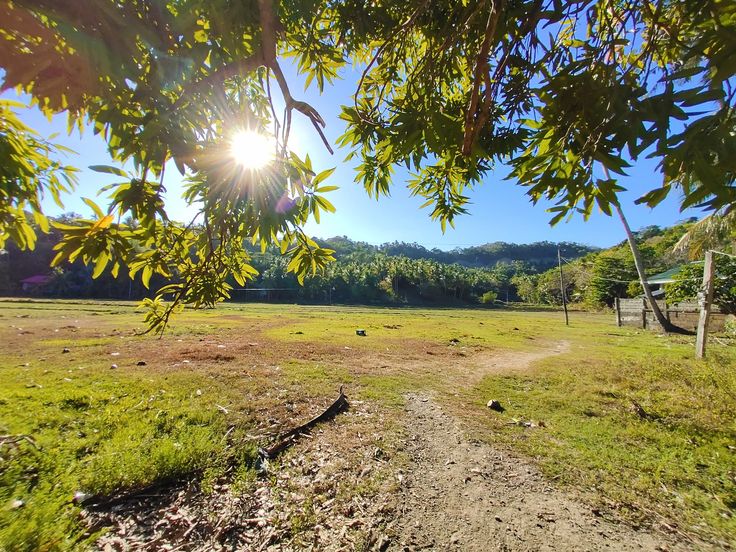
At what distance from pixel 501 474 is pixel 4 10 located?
6.19m

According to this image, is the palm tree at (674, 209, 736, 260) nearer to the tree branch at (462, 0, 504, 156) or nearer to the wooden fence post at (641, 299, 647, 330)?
the wooden fence post at (641, 299, 647, 330)

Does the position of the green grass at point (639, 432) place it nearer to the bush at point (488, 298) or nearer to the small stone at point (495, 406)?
the small stone at point (495, 406)

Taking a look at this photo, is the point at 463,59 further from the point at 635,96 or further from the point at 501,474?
the point at 501,474

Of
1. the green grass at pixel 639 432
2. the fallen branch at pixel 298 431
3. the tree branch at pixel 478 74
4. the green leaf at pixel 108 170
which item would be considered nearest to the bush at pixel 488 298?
the green grass at pixel 639 432

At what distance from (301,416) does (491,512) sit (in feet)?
11.8

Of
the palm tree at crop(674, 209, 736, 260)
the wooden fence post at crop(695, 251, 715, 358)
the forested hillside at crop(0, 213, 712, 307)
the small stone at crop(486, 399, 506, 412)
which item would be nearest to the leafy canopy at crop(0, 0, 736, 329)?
the small stone at crop(486, 399, 506, 412)

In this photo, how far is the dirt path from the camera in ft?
10.7

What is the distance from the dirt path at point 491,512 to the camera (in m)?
3.26

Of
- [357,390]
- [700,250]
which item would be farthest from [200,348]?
[700,250]

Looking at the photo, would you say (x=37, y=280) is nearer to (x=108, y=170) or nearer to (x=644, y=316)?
(x=108, y=170)

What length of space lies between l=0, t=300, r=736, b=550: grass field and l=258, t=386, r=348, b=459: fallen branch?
252 millimetres

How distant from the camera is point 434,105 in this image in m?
2.60

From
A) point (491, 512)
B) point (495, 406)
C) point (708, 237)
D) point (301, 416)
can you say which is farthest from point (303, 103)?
point (708, 237)

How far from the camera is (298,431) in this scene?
5449 mm
